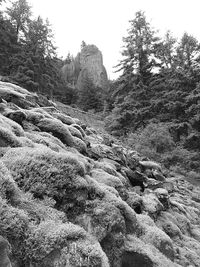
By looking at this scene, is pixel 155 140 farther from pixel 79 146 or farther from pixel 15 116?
pixel 15 116

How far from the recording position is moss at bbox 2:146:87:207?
4.55 metres

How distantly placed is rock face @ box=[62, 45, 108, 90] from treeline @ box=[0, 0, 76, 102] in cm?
3258

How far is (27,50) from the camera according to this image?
1353 inches

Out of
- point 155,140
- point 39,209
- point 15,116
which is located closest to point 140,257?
point 39,209

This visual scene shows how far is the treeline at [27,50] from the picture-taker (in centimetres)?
3153

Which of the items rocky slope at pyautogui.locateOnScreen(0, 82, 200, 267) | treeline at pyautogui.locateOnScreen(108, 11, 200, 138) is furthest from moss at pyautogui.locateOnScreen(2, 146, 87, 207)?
treeline at pyautogui.locateOnScreen(108, 11, 200, 138)

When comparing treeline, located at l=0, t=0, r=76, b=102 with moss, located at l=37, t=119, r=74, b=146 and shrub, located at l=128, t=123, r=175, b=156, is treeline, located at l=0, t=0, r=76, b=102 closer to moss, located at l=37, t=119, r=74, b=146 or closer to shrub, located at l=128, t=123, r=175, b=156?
shrub, located at l=128, t=123, r=175, b=156

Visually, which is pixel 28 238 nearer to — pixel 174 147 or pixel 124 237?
pixel 124 237

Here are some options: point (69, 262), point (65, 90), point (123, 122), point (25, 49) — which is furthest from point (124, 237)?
point (65, 90)

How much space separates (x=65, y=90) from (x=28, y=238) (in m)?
44.8

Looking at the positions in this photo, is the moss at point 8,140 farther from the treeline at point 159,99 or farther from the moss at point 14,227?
the treeline at point 159,99

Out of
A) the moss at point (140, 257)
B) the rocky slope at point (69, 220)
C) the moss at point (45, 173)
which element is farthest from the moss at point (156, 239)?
the moss at point (45, 173)

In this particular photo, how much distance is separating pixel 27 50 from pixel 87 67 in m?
41.1

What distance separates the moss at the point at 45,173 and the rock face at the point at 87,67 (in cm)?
6632
